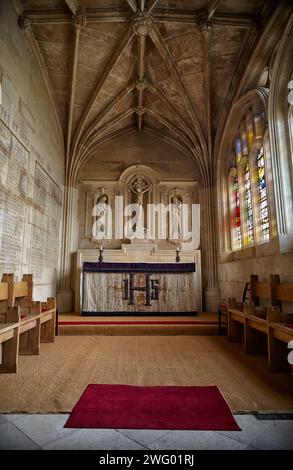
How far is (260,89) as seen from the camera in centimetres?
567

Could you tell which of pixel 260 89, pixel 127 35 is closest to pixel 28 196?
pixel 127 35

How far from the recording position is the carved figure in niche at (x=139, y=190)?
863 cm

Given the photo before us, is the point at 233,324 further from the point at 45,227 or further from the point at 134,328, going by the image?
the point at 45,227

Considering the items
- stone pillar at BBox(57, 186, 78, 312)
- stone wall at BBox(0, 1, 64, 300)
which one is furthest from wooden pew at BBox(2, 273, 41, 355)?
stone pillar at BBox(57, 186, 78, 312)

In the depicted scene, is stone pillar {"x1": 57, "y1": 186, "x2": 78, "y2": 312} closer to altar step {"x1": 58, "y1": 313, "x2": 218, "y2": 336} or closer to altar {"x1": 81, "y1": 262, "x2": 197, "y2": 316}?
altar {"x1": 81, "y1": 262, "x2": 197, "y2": 316}

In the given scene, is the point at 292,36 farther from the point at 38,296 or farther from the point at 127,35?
the point at 38,296

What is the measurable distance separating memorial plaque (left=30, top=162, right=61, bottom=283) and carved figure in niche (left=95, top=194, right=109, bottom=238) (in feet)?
3.89

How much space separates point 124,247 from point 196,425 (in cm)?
651

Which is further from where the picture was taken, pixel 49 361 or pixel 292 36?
pixel 292 36

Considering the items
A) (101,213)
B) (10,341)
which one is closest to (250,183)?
(101,213)

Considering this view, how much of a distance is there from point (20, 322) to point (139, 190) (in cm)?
594

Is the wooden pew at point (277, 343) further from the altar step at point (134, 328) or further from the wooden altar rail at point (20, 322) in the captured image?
the wooden altar rail at point (20, 322)

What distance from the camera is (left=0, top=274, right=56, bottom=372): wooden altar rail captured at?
10.7 feet

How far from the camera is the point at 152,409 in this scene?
2283 millimetres
